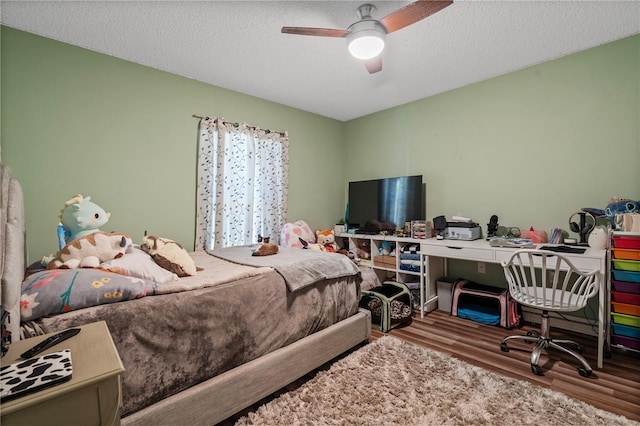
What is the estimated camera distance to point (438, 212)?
363 centimetres

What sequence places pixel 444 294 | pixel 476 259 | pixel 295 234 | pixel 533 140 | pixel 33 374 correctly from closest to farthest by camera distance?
pixel 33 374 < pixel 476 259 < pixel 533 140 < pixel 444 294 < pixel 295 234

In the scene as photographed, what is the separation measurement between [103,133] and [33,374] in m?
2.41

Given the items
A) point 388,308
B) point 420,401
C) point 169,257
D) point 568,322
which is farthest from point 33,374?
point 568,322

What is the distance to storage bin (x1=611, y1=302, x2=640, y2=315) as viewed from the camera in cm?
208

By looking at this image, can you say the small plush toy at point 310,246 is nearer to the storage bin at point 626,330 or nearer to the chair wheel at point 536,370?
the chair wheel at point 536,370

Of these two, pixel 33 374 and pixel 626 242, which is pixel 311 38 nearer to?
pixel 33 374

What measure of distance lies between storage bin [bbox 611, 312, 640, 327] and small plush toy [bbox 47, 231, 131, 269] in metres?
3.50

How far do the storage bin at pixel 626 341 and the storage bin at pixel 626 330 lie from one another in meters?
0.02

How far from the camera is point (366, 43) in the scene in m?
2.03

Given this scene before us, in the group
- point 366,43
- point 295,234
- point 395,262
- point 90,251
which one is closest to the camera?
point 90,251

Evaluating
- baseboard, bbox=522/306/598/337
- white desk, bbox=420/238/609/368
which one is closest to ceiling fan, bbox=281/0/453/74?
white desk, bbox=420/238/609/368

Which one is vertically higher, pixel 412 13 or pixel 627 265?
pixel 412 13

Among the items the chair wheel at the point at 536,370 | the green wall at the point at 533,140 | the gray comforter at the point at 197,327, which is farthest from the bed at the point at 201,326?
the green wall at the point at 533,140

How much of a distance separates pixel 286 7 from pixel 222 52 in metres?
0.86
